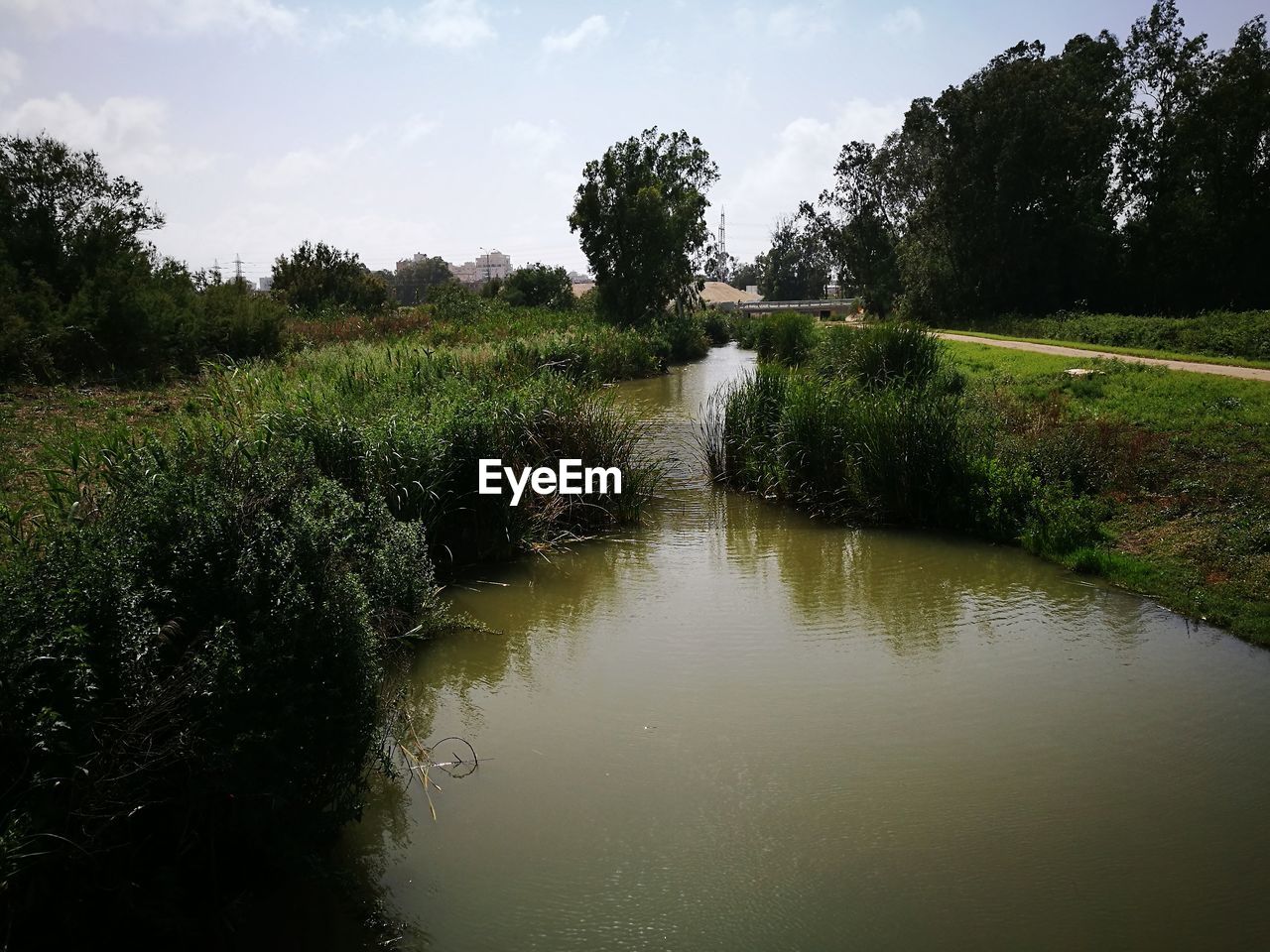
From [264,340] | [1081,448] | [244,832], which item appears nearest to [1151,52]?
[1081,448]

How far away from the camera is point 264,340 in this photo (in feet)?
72.8

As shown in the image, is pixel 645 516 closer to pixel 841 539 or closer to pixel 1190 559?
pixel 841 539

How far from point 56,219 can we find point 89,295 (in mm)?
2926

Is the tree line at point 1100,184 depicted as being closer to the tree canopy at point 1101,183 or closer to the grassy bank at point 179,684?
the tree canopy at point 1101,183

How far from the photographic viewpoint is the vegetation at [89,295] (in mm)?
16578

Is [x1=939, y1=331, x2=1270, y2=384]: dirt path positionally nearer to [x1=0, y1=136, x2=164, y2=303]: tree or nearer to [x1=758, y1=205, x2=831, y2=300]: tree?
[x1=0, y1=136, x2=164, y2=303]: tree

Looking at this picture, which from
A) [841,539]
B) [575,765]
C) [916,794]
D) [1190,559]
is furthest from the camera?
[841,539]

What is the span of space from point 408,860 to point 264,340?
2014cm

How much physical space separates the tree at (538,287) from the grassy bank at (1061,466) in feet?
129

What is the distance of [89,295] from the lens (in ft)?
59.5

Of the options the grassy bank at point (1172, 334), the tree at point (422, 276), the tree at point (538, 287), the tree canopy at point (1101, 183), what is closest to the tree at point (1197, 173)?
the tree canopy at point (1101, 183)

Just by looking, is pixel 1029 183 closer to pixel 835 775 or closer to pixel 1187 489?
pixel 1187 489

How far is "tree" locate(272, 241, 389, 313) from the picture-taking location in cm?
3772

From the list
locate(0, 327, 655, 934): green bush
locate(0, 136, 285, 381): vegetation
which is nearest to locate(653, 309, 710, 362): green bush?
locate(0, 136, 285, 381): vegetation
